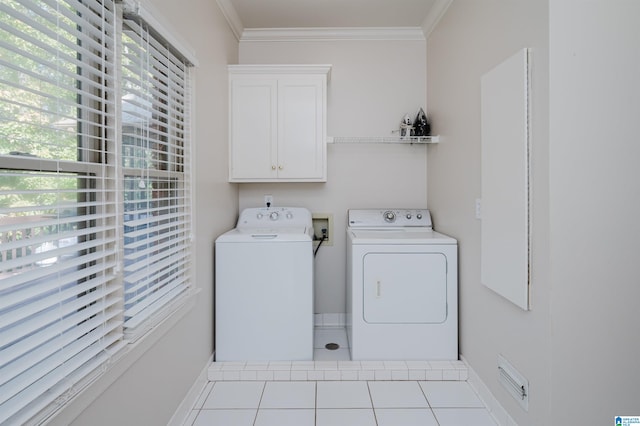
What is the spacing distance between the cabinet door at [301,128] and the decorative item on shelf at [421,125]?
0.82 m

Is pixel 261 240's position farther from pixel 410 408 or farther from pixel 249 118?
pixel 410 408

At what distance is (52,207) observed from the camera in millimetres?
887

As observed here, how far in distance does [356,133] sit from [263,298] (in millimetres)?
1676

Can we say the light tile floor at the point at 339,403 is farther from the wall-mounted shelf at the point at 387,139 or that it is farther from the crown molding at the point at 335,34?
the crown molding at the point at 335,34

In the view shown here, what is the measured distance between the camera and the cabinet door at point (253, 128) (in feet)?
8.46

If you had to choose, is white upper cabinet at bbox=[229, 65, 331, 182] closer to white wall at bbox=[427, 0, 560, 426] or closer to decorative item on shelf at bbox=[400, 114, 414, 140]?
decorative item on shelf at bbox=[400, 114, 414, 140]

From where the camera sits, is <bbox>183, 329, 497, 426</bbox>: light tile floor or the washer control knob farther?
the washer control knob

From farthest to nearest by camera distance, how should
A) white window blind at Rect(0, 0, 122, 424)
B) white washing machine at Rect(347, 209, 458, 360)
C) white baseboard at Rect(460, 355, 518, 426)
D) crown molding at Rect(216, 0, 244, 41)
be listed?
crown molding at Rect(216, 0, 244, 41)
white washing machine at Rect(347, 209, 458, 360)
white baseboard at Rect(460, 355, 518, 426)
white window blind at Rect(0, 0, 122, 424)

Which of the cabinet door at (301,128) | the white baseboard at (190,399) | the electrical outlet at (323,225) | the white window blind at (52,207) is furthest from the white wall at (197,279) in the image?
the electrical outlet at (323,225)

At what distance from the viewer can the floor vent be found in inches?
58.5

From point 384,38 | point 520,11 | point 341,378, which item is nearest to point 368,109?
point 384,38

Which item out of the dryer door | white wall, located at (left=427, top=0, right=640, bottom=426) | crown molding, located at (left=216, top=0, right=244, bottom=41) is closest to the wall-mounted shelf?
the dryer door

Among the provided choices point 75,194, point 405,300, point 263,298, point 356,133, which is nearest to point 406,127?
point 356,133

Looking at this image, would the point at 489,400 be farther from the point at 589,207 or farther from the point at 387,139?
the point at 387,139
